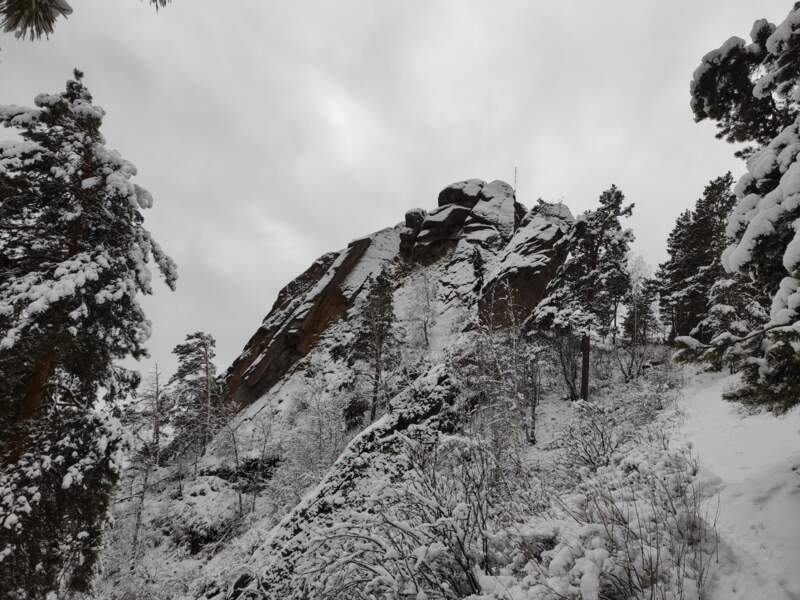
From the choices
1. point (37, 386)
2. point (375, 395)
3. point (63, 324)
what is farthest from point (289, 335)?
point (63, 324)

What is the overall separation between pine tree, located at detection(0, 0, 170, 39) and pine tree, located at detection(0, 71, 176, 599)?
444 centimetres

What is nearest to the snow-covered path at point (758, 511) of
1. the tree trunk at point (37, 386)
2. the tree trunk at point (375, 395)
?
the tree trunk at point (37, 386)

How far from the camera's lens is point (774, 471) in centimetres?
416

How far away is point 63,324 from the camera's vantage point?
249 inches

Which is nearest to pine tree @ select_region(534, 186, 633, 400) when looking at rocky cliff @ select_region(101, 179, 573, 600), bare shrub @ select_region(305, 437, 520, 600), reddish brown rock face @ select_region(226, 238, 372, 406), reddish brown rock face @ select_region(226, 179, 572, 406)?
rocky cliff @ select_region(101, 179, 573, 600)

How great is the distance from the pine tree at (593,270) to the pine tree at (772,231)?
1356 cm

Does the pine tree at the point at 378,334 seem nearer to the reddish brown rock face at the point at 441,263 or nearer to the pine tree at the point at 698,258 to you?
the reddish brown rock face at the point at 441,263

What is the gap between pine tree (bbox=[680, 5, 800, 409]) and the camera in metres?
3.20

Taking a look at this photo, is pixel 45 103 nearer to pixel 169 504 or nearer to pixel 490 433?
pixel 490 433

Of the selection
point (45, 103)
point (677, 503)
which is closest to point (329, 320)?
point (45, 103)

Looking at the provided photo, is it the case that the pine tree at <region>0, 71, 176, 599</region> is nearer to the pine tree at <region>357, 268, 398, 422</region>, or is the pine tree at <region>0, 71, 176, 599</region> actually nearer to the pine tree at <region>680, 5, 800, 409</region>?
the pine tree at <region>680, 5, 800, 409</region>

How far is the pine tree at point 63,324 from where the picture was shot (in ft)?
18.8

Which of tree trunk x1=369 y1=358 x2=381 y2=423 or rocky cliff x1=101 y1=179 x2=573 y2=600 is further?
tree trunk x1=369 y1=358 x2=381 y2=423

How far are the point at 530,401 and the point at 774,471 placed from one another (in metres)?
16.6
